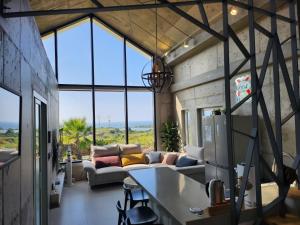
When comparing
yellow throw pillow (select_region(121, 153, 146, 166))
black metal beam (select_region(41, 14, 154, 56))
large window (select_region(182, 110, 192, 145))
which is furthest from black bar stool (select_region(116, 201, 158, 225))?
black metal beam (select_region(41, 14, 154, 56))

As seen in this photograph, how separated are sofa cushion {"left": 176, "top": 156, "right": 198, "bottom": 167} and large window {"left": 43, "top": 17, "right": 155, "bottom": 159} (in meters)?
2.17

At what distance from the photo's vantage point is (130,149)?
295 inches

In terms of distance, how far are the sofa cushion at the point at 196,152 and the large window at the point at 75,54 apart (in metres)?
3.70

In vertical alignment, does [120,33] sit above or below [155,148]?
above

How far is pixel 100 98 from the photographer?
26.1 ft

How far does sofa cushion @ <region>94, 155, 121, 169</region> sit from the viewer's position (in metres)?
6.79

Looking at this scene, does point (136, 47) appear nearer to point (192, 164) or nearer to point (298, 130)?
point (192, 164)

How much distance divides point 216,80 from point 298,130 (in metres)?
3.80

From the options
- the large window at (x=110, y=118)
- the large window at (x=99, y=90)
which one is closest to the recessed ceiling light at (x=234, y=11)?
the large window at (x=99, y=90)

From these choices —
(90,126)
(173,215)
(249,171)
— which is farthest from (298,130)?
(90,126)

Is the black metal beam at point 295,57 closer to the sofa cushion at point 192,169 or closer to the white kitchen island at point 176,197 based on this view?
the white kitchen island at point 176,197

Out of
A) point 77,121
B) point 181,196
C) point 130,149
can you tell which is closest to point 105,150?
point 130,149

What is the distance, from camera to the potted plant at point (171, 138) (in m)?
8.04

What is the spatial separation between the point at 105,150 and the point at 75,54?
310 cm
